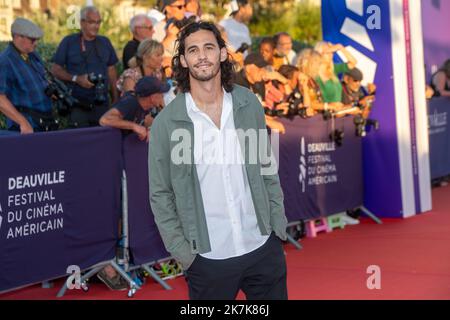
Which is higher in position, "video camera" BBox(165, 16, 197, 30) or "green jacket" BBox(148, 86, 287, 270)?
"video camera" BBox(165, 16, 197, 30)

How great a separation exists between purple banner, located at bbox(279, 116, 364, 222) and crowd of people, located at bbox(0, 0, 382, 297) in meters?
0.16

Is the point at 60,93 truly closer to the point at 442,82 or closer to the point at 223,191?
the point at 223,191

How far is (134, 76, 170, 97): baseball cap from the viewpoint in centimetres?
786

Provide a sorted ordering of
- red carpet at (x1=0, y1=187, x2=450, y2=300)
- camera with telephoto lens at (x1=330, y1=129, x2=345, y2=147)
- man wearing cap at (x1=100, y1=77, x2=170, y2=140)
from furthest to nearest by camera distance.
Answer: camera with telephoto lens at (x1=330, y1=129, x2=345, y2=147)
man wearing cap at (x1=100, y1=77, x2=170, y2=140)
red carpet at (x1=0, y1=187, x2=450, y2=300)

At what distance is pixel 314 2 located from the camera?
961 inches

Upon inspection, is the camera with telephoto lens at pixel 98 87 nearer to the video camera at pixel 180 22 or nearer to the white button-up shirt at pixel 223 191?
the video camera at pixel 180 22

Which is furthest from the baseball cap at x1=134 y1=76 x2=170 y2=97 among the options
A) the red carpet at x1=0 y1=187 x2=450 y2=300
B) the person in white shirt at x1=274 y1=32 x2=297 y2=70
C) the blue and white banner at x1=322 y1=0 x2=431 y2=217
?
the blue and white banner at x1=322 y1=0 x2=431 y2=217

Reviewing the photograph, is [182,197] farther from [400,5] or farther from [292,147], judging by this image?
[400,5]

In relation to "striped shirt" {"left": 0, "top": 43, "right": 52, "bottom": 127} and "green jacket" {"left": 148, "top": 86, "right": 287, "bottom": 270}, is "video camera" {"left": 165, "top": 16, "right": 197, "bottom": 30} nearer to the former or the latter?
"striped shirt" {"left": 0, "top": 43, "right": 52, "bottom": 127}

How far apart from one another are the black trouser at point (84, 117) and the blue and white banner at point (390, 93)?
3840mm

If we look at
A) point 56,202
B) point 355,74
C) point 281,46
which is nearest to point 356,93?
point 355,74

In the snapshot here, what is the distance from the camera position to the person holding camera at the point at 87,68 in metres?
9.02

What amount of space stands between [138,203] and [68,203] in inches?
31.1

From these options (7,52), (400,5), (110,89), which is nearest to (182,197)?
(7,52)
